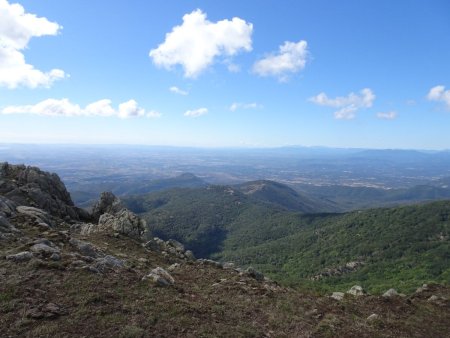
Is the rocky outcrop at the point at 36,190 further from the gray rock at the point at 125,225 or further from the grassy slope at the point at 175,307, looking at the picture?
the grassy slope at the point at 175,307

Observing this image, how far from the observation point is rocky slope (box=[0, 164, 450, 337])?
1412 cm

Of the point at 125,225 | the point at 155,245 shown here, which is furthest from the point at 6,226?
the point at 155,245

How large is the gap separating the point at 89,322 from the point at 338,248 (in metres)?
136

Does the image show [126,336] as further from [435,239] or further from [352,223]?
[352,223]

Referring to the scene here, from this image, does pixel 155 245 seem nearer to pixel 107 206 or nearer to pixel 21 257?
pixel 107 206

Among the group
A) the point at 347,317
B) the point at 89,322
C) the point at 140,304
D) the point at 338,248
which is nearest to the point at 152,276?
the point at 140,304

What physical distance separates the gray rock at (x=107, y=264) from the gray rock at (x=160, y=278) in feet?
5.89

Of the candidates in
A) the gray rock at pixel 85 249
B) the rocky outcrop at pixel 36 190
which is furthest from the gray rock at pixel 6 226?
the rocky outcrop at pixel 36 190

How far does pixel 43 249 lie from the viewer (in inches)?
749

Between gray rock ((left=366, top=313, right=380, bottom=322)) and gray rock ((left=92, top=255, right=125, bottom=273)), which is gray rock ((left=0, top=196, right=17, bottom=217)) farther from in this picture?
gray rock ((left=366, top=313, right=380, bottom=322))

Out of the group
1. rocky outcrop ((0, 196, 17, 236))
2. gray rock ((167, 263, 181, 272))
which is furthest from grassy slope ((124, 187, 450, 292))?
rocky outcrop ((0, 196, 17, 236))

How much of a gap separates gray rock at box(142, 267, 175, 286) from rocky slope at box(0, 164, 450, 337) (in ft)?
0.22

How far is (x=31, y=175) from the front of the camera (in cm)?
3634

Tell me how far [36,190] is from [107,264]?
17532mm
